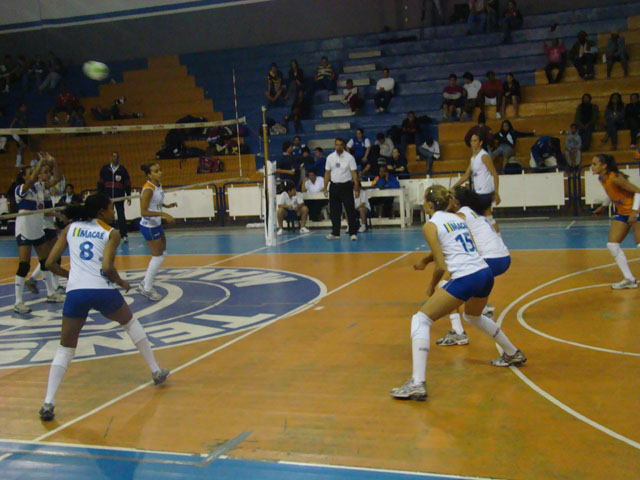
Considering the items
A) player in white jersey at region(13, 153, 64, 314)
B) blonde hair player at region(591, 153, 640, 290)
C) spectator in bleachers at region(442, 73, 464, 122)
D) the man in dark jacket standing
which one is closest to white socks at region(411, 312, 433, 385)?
blonde hair player at region(591, 153, 640, 290)

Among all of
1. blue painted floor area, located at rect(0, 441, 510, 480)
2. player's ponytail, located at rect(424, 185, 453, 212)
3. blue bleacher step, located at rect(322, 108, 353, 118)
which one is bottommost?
blue painted floor area, located at rect(0, 441, 510, 480)

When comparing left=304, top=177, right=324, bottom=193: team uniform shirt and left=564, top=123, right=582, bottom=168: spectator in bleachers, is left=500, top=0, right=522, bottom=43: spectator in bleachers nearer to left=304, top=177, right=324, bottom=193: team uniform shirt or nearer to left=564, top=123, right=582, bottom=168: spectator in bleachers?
left=564, top=123, right=582, bottom=168: spectator in bleachers

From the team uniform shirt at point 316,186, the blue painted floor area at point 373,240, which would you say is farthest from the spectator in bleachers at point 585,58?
→ the team uniform shirt at point 316,186

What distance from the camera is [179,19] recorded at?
27.0 m

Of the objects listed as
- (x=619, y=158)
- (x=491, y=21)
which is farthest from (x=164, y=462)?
(x=491, y=21)

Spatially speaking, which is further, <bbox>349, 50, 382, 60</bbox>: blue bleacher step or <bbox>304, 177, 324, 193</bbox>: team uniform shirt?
<bbox>349, 50, 382, 60</bbox>: blue bleacher step

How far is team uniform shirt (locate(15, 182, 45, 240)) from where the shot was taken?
962cm

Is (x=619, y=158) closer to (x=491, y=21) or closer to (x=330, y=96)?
(x=491, y=21)

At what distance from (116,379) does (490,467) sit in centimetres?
358

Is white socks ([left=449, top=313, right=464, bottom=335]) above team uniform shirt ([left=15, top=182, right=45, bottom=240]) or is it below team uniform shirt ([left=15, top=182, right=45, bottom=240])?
below

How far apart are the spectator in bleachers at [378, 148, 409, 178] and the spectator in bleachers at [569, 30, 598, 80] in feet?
19.6

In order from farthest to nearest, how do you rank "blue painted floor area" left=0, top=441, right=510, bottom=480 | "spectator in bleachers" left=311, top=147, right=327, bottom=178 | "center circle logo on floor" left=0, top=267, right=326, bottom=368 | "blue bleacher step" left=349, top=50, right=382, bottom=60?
"blue bleacher step" left=349, top=50, right=382, bottom=60 < "spectator in bleachers" left=311, top=147, right=327, bottom=178 < "center circle logo on floor" left=0, top=267, right=326, bottom=368 < "blue painted floor area" left=0, top=441, right=510, bottom=480

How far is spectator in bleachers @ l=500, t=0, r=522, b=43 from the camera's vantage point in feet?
70.7

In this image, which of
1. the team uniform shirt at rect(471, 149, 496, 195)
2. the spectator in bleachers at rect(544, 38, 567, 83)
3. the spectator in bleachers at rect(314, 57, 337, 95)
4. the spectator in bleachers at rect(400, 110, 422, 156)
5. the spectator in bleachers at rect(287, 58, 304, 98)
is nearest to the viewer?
the team uniform shirt at rect(471, 149, 496, 195)
